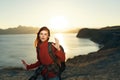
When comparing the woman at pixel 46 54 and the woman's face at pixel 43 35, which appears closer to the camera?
the woman at pixel 46 54

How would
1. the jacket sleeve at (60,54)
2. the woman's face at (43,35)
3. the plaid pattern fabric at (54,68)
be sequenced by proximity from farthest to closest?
the woman's face at (43,35) < the plaid pattern fabric at (54,68) < the jacket sleeve at (60,54)

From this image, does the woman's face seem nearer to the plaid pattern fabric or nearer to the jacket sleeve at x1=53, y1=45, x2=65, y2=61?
the jacket sleeve at x1=53, y1=45, x2=65, y2=61

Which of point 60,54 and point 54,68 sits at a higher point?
point 60,54

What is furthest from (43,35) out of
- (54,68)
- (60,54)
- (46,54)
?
(54,68)

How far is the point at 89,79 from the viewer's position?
16.5m

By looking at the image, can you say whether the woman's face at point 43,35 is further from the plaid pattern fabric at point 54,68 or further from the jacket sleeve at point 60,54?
the plaid pattern fabric at point 54,68

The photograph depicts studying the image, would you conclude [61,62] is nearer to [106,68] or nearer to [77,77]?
[77,77]

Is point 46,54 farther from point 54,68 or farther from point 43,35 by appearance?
point 43,35

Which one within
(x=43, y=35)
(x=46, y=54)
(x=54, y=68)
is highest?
(x=43, y=35)

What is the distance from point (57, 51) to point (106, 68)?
13.2m

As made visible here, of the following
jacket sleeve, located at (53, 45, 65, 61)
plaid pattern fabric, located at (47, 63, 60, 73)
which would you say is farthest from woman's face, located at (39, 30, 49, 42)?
plaid pattern fabric, located at (47, 63, 60, 73)

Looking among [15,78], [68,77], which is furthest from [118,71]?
[15,78]

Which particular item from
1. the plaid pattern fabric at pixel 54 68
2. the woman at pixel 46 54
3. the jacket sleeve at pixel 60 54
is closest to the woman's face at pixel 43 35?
the woman at pixel 46 54

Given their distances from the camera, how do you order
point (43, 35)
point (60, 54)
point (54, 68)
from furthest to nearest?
point (43, 35) < point (54, 68) < point (60, 54)
